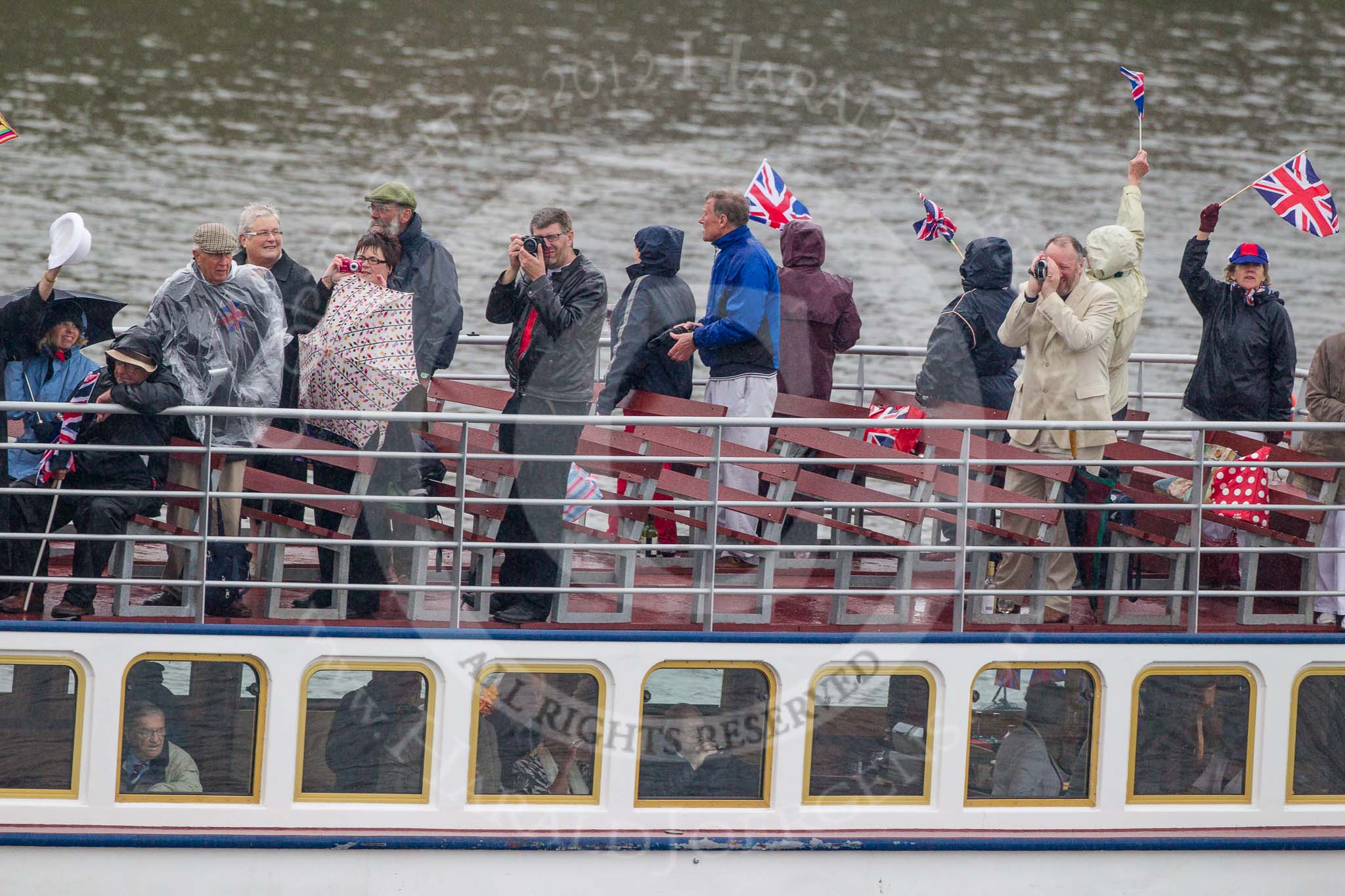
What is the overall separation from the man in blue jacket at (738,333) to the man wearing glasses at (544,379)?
826 mm

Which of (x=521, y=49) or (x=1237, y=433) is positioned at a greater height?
(x=521, y=49)

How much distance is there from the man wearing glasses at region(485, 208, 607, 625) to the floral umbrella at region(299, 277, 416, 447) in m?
0.46

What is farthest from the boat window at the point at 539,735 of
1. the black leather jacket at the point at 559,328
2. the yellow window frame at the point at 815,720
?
the black leather jacket at the point at 559,328

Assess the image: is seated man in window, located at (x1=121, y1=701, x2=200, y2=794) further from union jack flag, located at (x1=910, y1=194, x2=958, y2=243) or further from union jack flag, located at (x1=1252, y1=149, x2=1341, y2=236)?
union jack flag, located at (x1=1252, y1=149, x2=1341, y2=236)

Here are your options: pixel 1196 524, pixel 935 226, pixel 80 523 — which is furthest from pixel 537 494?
pixel 935 226

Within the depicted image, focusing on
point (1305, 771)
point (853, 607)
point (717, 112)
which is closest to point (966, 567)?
point (853, 607)

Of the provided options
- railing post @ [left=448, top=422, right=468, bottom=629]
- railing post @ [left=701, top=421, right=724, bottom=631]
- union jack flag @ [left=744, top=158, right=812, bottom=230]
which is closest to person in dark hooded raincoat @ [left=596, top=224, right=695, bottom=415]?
Result: railing post @ [left=701, top=421, right=724, bottom=631]

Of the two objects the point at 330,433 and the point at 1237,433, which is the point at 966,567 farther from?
the point at 330,433

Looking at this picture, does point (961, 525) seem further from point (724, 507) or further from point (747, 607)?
point (747, 607)

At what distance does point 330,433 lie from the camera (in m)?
8.47

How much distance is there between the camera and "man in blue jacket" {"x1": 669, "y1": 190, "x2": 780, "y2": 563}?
8.59 meters

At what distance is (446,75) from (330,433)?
2570 centimetres

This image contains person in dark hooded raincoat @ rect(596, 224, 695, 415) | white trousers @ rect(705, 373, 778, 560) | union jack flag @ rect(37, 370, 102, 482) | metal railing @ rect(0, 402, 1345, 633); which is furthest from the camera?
white trousers @ rect(705, 373, 778, 560)

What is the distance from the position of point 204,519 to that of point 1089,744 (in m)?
4.27
